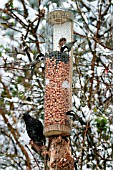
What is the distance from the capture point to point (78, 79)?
4934 mm

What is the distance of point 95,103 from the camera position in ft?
16.8

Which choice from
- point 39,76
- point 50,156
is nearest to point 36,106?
point 39,76

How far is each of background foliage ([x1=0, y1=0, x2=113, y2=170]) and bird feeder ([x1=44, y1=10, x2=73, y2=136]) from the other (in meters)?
0.93

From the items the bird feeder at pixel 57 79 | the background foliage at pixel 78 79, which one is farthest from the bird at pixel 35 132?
the background foliage at pixel 78 79

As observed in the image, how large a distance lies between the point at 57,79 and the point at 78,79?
1549 millimetres

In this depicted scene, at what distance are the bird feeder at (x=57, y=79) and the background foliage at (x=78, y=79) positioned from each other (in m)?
0.93

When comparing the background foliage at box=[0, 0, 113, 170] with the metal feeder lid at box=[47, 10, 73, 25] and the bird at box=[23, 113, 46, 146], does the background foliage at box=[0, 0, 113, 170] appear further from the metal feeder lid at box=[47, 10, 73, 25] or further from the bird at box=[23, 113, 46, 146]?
the bird at box=[23, 113, 46, 146]

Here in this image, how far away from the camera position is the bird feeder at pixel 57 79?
10.8 ft

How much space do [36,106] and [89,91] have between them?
588mm

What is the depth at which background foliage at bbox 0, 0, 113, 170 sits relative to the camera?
473 centimetres

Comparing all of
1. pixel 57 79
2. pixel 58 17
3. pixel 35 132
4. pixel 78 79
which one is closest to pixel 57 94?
pixel 57 79

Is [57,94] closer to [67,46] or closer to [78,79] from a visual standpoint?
[67,46]

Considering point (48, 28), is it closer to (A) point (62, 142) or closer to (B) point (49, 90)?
(B) point (49, 90)

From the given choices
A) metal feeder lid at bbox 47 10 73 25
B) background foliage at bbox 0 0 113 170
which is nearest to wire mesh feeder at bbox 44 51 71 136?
metal feeder lid at bbox 47 10 73 25
